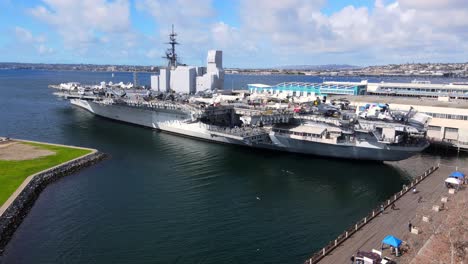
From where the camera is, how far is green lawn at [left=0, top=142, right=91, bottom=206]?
26.3 meters

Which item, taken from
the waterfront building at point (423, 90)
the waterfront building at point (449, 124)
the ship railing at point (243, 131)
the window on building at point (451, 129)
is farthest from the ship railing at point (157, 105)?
the waterfront building at point (423, 90)

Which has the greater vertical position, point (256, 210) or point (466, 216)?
point (466, 216)

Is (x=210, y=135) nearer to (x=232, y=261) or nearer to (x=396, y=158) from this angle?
(x=396, y=158)

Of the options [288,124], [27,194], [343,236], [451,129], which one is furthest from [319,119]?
[27,194]

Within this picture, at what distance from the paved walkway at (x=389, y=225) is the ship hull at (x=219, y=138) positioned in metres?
8.02

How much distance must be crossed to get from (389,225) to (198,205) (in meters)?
12.4

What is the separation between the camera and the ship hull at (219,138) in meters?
36.3

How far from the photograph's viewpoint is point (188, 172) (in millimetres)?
33594

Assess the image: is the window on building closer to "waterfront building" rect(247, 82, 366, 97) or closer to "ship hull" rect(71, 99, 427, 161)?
"ship hull" rect(71, 99, 427, 161)

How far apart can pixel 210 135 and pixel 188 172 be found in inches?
480

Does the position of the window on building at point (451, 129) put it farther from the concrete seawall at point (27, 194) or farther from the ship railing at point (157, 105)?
the concrete seawall at point (27, 194)

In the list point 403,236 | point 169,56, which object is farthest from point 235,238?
point 169,56

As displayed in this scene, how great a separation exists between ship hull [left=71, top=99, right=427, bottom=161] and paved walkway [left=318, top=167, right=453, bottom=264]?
8022 mm

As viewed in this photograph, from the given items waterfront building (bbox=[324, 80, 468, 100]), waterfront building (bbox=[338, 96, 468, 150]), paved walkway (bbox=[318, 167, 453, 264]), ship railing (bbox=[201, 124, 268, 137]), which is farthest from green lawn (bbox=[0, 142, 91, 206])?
waterfront building (bbox=[324, 80, 468, 100])
